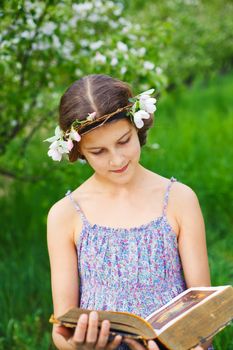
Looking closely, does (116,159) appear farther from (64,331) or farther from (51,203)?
(51,203)

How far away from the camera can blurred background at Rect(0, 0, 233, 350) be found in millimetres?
3459

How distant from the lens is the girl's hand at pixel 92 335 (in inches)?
76.1

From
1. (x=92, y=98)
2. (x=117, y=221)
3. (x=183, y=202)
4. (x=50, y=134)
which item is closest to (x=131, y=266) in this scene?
A: (x=117, y=221)

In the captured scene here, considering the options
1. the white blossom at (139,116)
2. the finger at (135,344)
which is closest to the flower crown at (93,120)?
the white blossom at (139,116)

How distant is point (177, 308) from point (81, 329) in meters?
0.32

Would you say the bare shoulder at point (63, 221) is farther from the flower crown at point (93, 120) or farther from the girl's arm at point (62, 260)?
the flower crown at point (93, 120)

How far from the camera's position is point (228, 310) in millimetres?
2012

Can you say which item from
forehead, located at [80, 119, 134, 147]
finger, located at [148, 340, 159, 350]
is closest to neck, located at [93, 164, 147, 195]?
forehead, located at [80, 119, 134, 147]

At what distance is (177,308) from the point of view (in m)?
2.04

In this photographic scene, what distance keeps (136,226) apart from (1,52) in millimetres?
1358

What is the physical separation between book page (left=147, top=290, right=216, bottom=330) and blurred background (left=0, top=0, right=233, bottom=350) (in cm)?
87

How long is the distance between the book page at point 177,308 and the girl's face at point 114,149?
0.47 meters

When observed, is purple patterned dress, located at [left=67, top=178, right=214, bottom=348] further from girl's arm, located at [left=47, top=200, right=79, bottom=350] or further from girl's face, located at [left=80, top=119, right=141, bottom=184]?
girl's face, located at [left=80, top=119, right=141, bottom=184]

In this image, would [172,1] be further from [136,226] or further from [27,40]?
[136,226]
